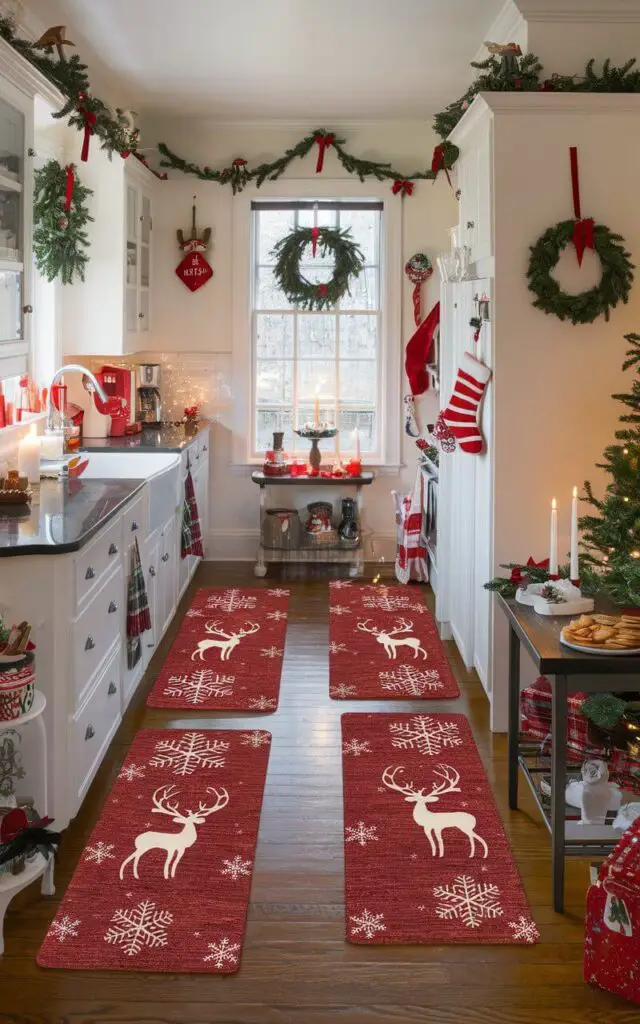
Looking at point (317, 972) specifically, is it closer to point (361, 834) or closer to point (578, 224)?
point (361, 834)

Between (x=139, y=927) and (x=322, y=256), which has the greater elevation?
(x=322, y=256)

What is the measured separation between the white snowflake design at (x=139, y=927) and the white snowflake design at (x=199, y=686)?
169 cm

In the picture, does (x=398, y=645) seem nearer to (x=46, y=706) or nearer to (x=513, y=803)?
(x=513, y=803)

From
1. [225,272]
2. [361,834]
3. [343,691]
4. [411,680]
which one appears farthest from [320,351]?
[361,834]

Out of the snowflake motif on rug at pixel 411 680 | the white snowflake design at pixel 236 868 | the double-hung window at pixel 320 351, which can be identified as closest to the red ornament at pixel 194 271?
the double-hung window at pixel 320 351

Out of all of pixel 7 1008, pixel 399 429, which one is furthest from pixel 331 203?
pixel 7 1008

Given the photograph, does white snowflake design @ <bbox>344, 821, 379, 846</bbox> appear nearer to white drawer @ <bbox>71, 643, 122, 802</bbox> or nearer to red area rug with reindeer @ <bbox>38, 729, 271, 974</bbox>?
red area rug with reindeer @ <bbox>38, 729, 271, 974</bbox>

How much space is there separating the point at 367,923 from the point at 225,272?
504 centimetres

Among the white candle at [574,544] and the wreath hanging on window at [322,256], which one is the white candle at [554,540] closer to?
the white candle at [574,544]

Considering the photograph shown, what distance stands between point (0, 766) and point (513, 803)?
1635 millimetres

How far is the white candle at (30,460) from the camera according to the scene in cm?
429

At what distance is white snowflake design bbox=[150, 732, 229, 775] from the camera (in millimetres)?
3801

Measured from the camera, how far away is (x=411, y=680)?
15.7 ft

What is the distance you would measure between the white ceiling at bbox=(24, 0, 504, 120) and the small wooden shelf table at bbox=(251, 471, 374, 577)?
2279 millimetres
